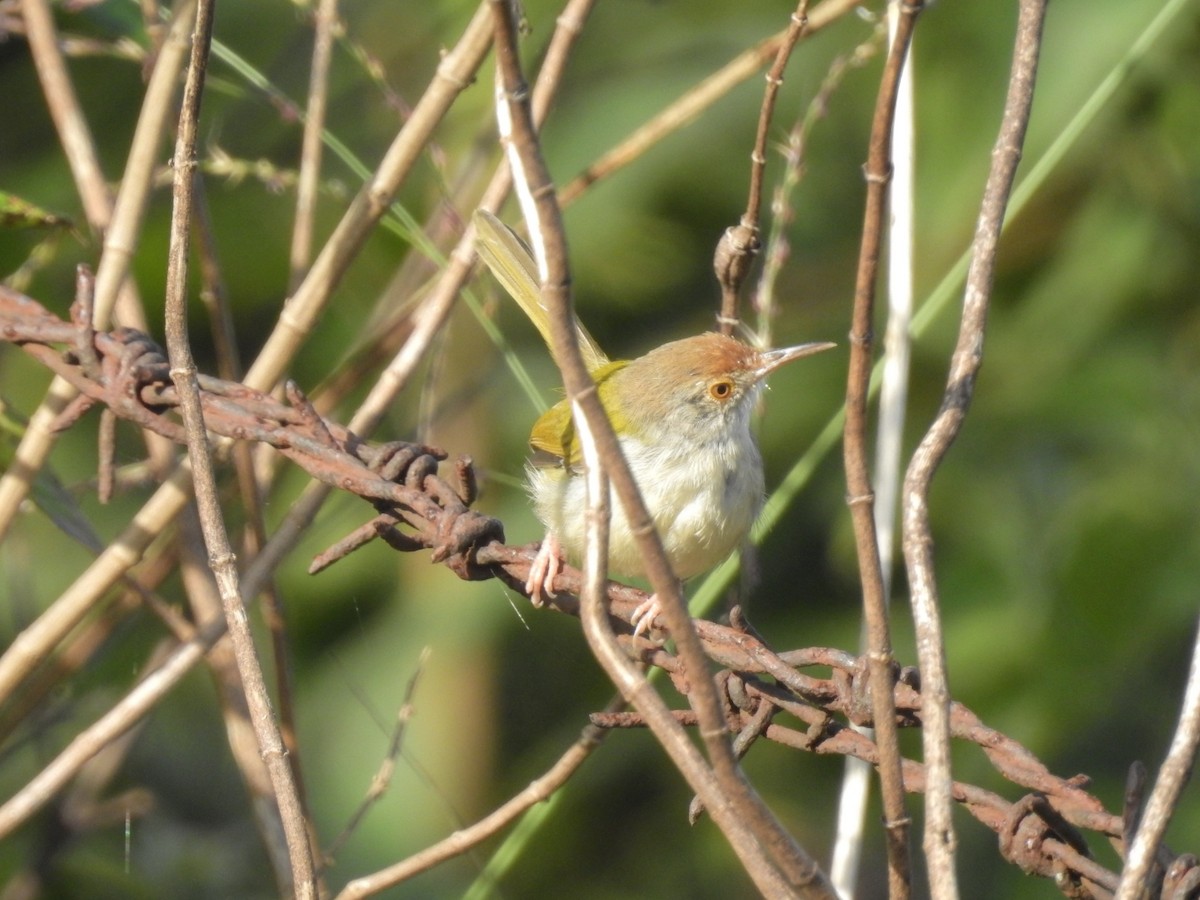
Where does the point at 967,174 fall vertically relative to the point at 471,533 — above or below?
above

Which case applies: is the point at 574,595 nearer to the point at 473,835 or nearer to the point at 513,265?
the point at 473,835

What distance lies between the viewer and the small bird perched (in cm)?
288

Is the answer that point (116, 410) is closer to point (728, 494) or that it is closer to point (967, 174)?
point (728, 494)

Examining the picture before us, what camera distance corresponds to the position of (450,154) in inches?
193

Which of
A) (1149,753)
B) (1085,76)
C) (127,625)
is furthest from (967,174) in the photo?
(127,625)

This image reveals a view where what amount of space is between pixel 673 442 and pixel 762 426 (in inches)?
24.3

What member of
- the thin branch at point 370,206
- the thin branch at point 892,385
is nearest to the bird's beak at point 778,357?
the thin branch at point 892,385

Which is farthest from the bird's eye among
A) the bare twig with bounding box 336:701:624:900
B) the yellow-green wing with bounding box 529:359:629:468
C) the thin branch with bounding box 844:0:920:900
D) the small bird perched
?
the thin branch with bounding box 844:0:920:900

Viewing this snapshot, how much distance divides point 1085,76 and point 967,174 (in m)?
0.43

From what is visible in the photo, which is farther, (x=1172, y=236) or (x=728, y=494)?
(x=1172, y=236)

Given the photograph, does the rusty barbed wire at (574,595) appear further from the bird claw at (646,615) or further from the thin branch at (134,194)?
the thin branch at (134,194)

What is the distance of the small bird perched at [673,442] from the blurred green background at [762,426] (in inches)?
16.5

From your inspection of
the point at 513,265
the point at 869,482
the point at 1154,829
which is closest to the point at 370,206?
the point at 513,265

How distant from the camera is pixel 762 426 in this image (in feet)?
12.2
